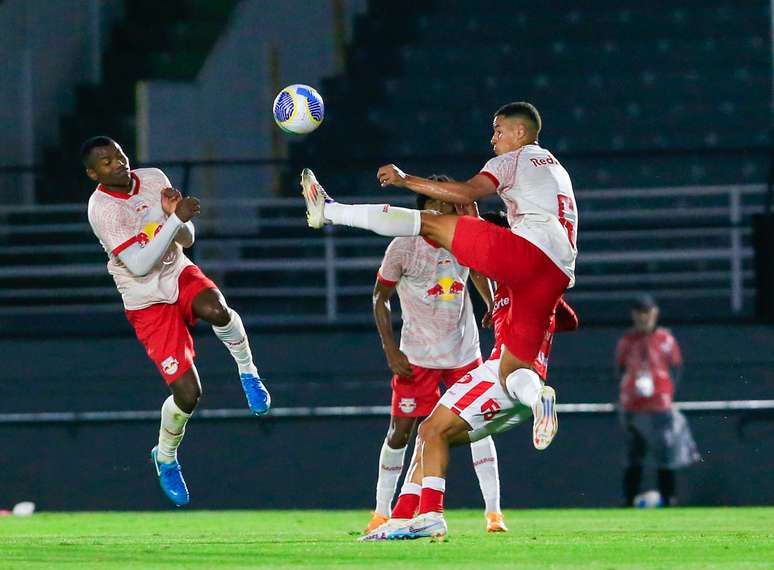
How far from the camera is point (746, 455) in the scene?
14484mm

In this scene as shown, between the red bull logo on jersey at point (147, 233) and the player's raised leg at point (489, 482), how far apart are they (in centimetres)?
222

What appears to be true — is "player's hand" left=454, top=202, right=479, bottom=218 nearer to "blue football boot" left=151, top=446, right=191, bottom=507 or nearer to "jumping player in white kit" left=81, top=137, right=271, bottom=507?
"jumping player in white kit" left=81, top=137, right=271, bottom=507

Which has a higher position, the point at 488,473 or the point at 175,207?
the point at 175,207

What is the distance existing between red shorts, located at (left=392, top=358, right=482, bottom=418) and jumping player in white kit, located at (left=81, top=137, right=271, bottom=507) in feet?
2.64

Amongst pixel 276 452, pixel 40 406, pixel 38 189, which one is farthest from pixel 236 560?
pixel 38 189

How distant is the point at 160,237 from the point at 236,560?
262 centimetres

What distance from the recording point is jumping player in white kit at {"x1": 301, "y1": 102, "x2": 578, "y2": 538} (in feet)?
27.8

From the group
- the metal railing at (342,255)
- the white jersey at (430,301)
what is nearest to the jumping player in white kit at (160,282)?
the white jersey at (430,301)

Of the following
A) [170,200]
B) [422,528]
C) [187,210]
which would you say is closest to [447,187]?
[422,528]

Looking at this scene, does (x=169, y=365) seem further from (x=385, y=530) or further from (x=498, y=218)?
(x=385, y=530)

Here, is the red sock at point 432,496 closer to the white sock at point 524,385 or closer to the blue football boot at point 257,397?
the white sock at point 524,385

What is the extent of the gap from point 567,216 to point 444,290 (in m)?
2.04

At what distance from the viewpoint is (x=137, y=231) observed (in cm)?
1006

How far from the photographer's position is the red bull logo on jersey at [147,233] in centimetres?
1005
